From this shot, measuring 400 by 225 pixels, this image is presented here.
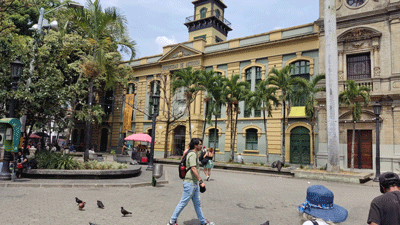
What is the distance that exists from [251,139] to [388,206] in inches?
900

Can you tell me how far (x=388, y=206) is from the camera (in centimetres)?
255

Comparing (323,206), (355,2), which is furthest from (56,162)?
(355,2)

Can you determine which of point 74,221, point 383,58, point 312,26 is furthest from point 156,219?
point 312,26

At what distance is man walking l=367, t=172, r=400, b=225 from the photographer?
2521 millimetres

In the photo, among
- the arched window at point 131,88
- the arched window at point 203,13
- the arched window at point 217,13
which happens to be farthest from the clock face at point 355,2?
the arched window at point 131,88

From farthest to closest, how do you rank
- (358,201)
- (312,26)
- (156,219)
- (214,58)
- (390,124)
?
(214,58), (312,26), (390,124), (358,201), (156,219)

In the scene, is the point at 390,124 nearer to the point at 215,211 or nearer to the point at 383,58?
the point at 383,58

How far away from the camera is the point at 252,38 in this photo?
2598 centimetres

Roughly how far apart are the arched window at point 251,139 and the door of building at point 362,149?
743cm

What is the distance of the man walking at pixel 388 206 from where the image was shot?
8.27ft

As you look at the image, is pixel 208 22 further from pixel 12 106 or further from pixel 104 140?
pixel 12 106

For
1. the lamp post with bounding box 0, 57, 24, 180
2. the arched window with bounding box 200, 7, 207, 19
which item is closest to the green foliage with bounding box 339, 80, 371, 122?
the lamp post with bounding box 0, 57, 24, 180

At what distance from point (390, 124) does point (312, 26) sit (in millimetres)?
9231

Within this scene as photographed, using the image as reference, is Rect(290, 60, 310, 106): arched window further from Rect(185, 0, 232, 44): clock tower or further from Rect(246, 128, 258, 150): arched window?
Rect(185, 0, 232, 44): clock tower
